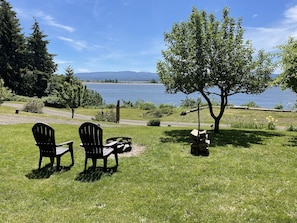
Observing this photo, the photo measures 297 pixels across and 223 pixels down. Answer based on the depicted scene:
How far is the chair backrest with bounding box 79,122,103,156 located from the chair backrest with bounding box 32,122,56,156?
0.72 m

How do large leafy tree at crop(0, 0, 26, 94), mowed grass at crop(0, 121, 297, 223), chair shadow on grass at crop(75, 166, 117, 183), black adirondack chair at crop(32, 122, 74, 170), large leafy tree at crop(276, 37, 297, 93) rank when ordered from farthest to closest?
large leafy tree at crop(0, 0, 26, 94)
large leafy tree at crop(276, 37, 297, 93)
black adirondack chair at crop(32, 122, 74, 170)
chair shadow on grass at crop(75, 166, 117, 183)
mowed grass at crop(0, 121, 297, 223)

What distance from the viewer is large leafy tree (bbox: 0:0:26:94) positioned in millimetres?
47875

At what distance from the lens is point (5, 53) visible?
1935 inches

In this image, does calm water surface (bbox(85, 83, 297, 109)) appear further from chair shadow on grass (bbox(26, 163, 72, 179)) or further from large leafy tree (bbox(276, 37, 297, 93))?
chair shadow on grass (bbox(26, 163, 72, 179))

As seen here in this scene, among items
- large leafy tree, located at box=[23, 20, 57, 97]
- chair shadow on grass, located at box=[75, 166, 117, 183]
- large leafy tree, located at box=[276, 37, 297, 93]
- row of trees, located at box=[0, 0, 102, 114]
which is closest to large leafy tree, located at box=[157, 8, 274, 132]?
large leafy tree, located at box=[276, 37, 297, 93]

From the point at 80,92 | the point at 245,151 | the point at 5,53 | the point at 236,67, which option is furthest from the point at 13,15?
the point at 245,151

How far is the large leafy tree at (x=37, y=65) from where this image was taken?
4916 centimetres

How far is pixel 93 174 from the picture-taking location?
19.8ft

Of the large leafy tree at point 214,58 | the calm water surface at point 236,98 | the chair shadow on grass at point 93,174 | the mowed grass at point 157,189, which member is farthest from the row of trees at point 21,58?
the chair shadow on grass at point 93,174

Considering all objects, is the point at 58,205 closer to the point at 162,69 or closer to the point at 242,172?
the point at 242,172

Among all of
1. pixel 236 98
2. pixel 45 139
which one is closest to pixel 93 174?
pixel 45 139

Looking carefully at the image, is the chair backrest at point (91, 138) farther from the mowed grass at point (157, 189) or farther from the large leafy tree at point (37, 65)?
the large leafy tree at point (37, 65)

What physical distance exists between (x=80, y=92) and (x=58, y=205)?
19704 millimetres

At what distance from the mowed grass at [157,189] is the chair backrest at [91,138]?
547 millimetres
